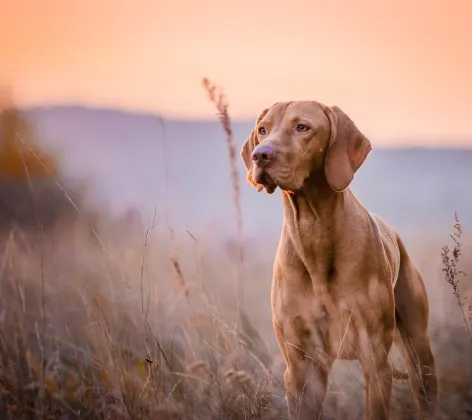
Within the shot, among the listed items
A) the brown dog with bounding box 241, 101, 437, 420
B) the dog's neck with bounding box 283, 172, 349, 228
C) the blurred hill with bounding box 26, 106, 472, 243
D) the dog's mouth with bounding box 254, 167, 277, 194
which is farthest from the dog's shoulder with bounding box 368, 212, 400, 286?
the blurred hill with bounding box 26, 106, 472, 243

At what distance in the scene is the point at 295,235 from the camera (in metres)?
4.62

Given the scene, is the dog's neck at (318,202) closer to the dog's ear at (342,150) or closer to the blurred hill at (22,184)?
the dog's ear at (342,150)

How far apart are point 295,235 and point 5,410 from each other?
6.18 ft

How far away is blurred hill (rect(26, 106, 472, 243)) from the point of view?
8.77 m

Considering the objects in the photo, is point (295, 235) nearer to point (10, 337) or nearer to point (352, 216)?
point (352, 216)

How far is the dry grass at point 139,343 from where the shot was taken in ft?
12.9

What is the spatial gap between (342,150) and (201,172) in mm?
6848

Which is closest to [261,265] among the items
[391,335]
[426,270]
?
[426,270]

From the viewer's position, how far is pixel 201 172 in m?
11.2

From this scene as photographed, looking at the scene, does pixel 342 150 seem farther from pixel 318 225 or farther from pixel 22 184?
pixel 22 184

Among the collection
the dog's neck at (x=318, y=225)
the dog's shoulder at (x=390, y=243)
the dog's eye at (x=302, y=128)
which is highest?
the dog's eye at (x=302, y=128)

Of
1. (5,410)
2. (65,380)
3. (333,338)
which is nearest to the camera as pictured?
(5,410)

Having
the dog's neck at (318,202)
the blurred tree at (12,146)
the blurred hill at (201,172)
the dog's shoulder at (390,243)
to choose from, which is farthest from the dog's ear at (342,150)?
the blurred hill at (201,172)

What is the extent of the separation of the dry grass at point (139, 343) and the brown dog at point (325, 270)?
0.16 m
